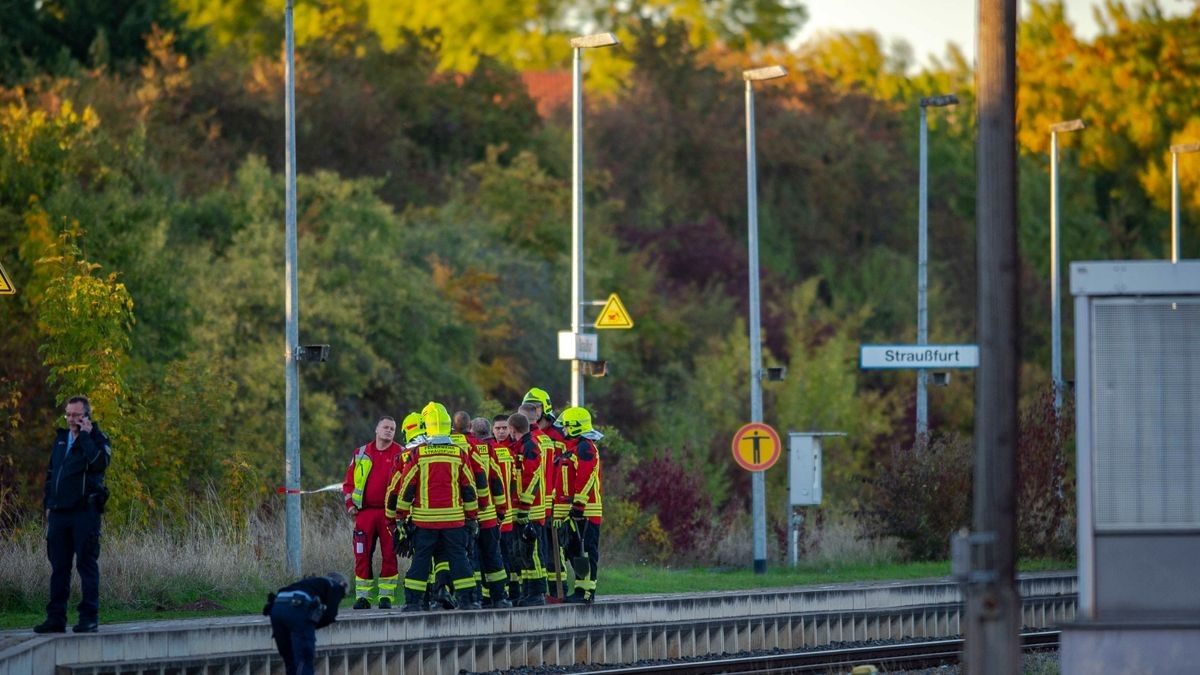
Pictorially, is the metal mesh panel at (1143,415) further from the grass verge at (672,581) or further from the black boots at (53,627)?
the grass verge at (672,581)

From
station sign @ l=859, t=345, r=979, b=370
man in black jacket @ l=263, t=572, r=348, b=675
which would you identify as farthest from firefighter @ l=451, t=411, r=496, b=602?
station sign @ l=859, t=345, r=979, b=370

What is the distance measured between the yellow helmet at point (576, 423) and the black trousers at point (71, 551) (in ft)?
17.6

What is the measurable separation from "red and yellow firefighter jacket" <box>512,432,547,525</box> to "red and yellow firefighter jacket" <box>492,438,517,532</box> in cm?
6

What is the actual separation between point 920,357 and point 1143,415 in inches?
691

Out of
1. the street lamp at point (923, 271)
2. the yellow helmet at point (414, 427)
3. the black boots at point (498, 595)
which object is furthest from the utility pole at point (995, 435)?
the street lamp at point (923, 271)

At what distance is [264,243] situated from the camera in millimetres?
44312

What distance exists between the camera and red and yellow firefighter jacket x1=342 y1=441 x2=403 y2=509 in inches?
806

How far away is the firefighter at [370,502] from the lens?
20.4m

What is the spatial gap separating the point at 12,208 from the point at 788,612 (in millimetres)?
18138

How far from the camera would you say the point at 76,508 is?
1692 cm

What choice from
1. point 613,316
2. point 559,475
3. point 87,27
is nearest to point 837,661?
point 559,475

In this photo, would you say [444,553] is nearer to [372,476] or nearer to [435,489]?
[435,489]

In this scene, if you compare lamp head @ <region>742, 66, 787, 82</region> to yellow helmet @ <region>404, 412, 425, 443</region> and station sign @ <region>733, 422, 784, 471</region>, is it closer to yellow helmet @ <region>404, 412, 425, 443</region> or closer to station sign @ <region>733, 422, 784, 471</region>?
station sign @ <region>733, 422, 784, 471</region>

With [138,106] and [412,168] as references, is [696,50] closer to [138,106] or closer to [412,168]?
[412,168]
